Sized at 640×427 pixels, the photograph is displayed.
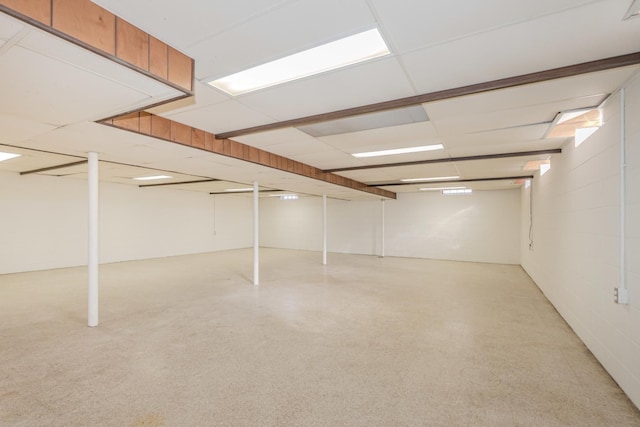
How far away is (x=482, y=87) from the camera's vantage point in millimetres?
2068

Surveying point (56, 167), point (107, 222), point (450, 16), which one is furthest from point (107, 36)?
point (107, 222)

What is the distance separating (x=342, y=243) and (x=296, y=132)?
815 centimetres

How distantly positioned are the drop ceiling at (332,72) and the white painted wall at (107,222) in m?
4.75

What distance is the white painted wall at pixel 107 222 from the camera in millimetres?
6520

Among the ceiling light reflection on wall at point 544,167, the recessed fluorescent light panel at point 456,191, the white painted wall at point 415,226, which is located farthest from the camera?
the recessed fluorescent light panel at point 456,191

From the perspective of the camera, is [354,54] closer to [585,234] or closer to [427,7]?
[427,7]

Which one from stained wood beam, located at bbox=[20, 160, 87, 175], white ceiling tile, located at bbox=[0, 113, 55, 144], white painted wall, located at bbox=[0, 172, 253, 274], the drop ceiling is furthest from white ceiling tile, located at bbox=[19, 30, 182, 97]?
white painted wall, located at bbox=[0, 172, 253, 274]

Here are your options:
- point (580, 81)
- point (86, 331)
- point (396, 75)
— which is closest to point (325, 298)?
point (86, 331)

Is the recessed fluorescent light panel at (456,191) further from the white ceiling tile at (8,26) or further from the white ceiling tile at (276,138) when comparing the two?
the white ceiling tile at (8,26)

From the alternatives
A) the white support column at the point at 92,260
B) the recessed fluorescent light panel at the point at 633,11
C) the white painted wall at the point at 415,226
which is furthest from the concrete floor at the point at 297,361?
the white painted wall at the point at 415,226

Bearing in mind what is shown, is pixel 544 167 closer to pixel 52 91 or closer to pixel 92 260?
pixel 52 91

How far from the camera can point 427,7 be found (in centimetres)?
136

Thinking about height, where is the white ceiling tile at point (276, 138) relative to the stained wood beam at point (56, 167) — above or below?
above

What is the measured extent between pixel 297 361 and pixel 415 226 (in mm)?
7899
